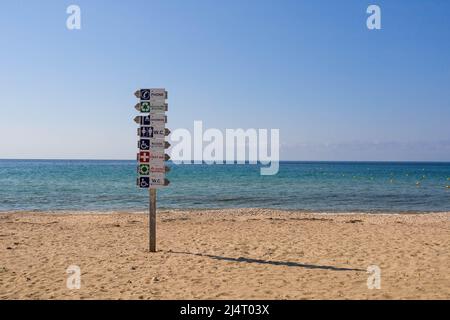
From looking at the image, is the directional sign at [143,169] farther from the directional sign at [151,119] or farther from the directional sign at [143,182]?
the directional sign at [151,119]

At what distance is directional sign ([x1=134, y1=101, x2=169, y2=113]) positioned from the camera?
36.2 feet

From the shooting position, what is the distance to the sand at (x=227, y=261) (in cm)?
758

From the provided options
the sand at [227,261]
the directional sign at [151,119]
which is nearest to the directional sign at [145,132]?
the directional sign at [151,119]

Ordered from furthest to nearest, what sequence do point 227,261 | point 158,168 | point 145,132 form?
point 158,168
point 145,132
point 227,261

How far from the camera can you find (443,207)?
97.1ft

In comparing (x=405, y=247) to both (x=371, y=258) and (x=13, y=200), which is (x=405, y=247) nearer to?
(x=371, y=258)

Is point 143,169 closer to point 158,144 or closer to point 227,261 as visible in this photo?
point 158,144

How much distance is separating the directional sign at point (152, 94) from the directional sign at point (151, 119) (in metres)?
0.49

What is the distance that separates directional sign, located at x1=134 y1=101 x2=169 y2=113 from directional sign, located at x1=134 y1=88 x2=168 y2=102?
12cm

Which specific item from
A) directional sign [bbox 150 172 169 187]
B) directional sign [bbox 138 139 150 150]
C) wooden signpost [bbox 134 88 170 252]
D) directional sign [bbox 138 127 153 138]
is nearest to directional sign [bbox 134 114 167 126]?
wooden signpost [bbox 134 88 170 252]

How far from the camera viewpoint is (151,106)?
11062 millimetres

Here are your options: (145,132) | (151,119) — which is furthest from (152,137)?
(151,119)

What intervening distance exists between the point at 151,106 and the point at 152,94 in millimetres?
357
